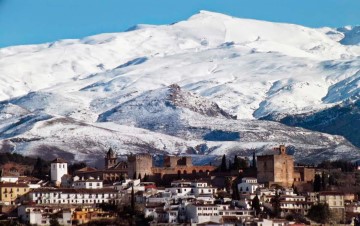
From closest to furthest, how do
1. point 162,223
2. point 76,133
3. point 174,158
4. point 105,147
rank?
point 162,223 < point 174,158 < point 105,147 < point 76,133

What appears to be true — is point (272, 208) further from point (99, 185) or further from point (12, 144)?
point (12, 144)

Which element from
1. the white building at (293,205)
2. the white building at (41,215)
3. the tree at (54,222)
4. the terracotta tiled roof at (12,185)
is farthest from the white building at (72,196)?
the white building at (293,205)

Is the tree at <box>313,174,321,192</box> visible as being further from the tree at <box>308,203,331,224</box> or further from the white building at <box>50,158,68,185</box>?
the white building at <box>50,158,68,185</box>

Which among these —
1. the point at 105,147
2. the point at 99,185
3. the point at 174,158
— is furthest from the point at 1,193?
the point at 105,147

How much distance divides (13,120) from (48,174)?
9012 cm

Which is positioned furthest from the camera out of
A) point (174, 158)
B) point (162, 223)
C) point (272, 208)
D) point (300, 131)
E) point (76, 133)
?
point (300, 131)

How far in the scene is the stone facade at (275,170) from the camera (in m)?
93.6

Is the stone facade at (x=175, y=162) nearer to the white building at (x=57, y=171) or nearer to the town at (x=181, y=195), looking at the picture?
the town at (x=181, y=195)

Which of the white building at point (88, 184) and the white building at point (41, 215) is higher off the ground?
the white building at point (88, 184)

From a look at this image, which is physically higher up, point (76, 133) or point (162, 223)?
point (76, 133)

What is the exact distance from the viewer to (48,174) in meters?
102

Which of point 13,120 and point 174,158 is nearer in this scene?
point 174,158

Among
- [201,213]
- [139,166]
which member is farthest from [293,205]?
[139,166]

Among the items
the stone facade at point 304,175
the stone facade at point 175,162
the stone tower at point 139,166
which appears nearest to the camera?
the stone facade at point 304,175
